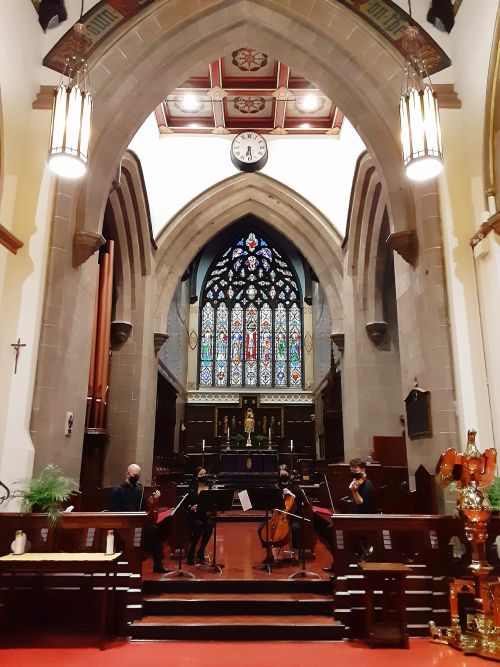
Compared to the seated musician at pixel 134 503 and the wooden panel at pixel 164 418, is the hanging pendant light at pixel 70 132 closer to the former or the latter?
the seated musician at pixel 134 503

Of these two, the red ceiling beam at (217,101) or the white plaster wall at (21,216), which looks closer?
the white plaster wall at (21,216)

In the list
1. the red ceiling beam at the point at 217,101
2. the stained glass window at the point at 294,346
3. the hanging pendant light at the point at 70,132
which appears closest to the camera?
the hanging pendant light at the point at 70,132

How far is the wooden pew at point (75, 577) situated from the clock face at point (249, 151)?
956 centimetres

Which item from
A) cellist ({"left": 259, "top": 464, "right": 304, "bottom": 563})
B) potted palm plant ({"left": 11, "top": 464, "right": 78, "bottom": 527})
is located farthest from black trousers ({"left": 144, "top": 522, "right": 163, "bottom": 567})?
cellist ({"left": 259, "top": 464, "right": 304, "bottom": 563})

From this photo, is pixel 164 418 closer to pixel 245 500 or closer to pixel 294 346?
pixel 294 346

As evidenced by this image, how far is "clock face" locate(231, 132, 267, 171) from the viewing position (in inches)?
492

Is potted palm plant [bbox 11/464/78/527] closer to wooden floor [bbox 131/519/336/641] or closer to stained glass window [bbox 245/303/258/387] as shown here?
wooden floor [bbox 131/519/336/641]

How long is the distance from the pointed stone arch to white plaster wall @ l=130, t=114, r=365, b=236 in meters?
0.20

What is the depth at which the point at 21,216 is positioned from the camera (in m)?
6.34

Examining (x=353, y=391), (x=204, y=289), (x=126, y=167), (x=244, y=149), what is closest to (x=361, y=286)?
(x=353, y=391)

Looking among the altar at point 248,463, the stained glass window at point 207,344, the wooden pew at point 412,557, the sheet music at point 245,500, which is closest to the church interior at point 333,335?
the wooden pew at point 412,557

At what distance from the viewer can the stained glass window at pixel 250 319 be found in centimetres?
1905

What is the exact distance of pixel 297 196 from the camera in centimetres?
1245

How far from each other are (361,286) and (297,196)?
115 inches
